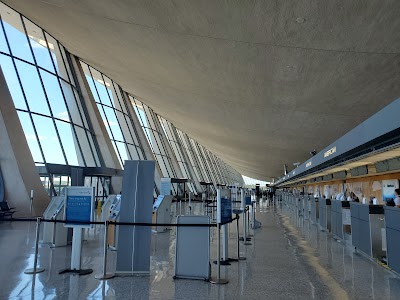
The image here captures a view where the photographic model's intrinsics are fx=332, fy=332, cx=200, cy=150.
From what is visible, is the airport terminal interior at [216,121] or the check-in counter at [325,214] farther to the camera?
the check-in counter at [325,214]

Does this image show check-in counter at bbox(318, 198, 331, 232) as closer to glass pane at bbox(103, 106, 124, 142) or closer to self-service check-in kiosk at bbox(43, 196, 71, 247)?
self-service check-in kiosk at bbox(43, 196, 71, 247)

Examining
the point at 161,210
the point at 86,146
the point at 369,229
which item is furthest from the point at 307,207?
the point at 86,146

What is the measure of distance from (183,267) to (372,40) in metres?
6.15

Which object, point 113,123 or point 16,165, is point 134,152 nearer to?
point 113,123

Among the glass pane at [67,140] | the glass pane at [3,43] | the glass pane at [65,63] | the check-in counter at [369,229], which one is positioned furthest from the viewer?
the glass pane at [65,63]

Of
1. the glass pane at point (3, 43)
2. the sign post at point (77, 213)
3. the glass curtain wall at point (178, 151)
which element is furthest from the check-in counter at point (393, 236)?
the glass curtain wall at point (178, 151)

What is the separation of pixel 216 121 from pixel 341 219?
12.7 meters

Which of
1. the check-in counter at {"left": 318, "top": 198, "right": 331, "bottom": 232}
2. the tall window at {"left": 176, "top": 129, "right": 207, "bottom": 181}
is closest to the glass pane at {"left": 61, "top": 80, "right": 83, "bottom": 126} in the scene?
the check-in counter at {"left": 318, "top": 198, "right": 331, "bottom": 232}

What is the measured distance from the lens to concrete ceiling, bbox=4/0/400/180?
22.4 feet

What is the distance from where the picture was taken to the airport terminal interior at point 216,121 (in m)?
5.46

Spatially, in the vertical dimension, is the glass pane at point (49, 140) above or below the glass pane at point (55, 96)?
below

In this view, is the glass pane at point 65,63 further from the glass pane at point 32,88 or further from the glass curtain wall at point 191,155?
the glass curtain wall at point 191,155

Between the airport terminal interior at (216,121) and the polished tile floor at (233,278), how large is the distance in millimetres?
40

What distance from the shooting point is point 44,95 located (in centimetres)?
1770
